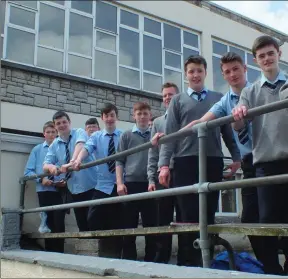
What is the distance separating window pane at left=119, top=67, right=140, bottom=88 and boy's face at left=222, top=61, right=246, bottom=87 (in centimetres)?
786

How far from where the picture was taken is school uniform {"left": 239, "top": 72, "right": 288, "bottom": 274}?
2.95 metres

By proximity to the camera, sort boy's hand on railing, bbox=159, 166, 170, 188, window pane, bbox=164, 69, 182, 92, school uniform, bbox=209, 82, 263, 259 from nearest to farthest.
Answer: school uniform, bbox=209, 82, 263, 259 → boy's hand on railing, bbox=159, 166, 170, 188 → window pane, bbox=164, 69, 182, 92

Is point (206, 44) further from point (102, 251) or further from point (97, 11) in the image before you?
point (102, 251)

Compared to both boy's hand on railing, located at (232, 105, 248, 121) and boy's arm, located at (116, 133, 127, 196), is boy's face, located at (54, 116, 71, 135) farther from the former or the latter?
Result: boy's hand on railing, located at (232, 105, 248, 121)

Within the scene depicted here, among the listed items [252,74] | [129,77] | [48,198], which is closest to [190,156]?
[48,198]

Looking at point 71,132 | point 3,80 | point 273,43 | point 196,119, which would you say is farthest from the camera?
point 3,80

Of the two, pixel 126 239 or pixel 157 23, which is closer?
pixel 126 239

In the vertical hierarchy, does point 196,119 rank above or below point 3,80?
below

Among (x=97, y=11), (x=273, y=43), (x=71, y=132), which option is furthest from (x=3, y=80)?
(x=273, y=43)

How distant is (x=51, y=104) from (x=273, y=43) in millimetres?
7356

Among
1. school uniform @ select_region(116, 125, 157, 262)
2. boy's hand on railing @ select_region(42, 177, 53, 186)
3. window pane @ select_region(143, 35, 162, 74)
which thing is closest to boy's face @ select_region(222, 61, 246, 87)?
school uniform @ select_region(116, 125, 157, 262)

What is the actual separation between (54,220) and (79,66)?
5.88 meters

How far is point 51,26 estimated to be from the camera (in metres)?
10.4

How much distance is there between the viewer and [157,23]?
12.6m
